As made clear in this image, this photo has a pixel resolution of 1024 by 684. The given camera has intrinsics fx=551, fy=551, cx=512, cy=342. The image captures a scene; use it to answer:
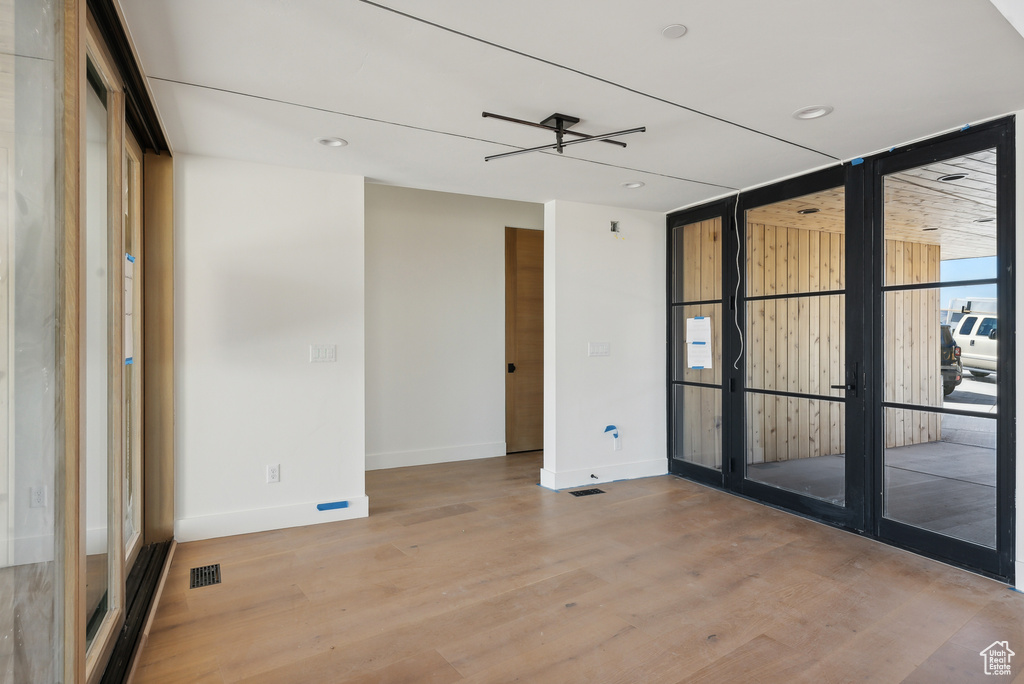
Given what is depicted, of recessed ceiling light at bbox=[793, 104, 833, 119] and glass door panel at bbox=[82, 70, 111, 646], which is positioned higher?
recessed ceiling light at bbox=[793, 104, 833, 119]

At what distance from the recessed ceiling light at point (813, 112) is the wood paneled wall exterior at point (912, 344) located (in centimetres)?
103

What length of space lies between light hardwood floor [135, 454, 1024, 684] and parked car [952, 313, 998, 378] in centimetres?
109

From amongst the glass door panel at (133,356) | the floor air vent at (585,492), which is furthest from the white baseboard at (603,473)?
the glass door panel at (133,356)

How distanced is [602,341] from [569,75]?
8.88 feet

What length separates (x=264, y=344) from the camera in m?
3.58

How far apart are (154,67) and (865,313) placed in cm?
398

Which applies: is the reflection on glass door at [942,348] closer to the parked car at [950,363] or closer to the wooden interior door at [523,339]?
the parked car at [950,363]

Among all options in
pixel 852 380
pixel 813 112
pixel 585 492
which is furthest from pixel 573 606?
pixel 813 112

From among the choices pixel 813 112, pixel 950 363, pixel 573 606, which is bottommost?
pixel 573 606

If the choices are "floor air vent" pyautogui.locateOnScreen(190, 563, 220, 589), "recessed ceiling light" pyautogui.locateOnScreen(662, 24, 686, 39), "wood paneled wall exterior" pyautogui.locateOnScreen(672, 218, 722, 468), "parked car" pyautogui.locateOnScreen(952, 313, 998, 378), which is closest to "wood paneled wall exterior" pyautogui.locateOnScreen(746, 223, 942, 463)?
"parked car" pyautogui.locateOnScreen(952, 313, 998, 378)

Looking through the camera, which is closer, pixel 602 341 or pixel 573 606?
pixel 573 606

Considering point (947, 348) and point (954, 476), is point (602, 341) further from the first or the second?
point (954, 476)

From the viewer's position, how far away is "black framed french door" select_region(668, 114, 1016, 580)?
2867mm

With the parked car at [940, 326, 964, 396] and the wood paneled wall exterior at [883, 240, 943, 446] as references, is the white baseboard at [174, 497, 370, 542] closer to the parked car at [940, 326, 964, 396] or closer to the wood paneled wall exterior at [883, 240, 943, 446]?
the wood paneled wall exterior at [883, 240, 943, 446]
